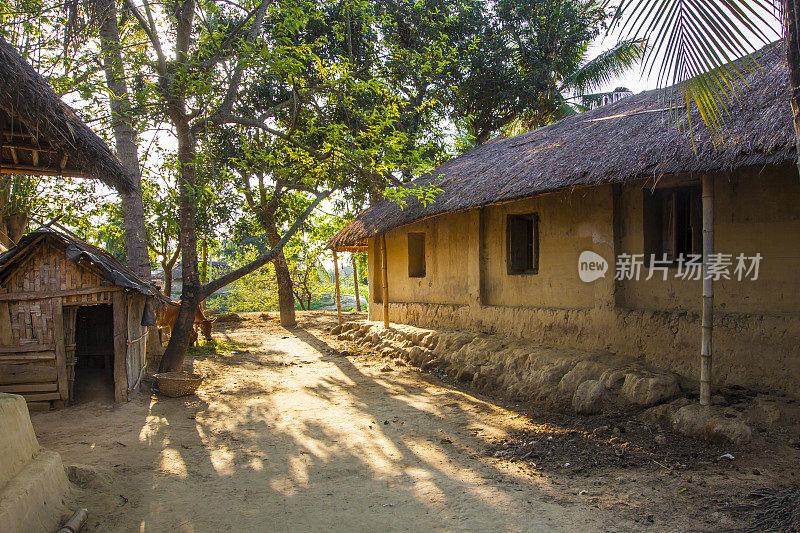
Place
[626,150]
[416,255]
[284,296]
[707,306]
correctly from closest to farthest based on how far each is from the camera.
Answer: [707,306] → [626,150] → [416,255] → [284,296]

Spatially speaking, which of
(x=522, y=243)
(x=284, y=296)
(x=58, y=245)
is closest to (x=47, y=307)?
(x=58, y=245)

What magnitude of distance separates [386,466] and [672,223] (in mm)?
4696

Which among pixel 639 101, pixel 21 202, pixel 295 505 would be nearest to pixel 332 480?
pixel 295 505

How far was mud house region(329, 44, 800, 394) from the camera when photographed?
16.8 ft

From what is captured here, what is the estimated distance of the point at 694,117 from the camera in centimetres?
571

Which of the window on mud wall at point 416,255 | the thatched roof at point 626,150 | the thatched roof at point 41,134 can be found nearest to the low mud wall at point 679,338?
the thatched roof at point 626,150

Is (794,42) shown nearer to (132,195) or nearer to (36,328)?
(36,328)

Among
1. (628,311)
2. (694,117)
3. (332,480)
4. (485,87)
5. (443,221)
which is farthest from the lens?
(485,87)

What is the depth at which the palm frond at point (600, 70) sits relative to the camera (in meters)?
15.3

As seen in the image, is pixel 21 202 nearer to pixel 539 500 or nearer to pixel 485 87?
pixel 539 500

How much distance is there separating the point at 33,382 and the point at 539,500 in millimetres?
5838

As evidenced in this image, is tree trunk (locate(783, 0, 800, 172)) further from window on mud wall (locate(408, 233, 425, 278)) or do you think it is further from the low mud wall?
window on mud wall (locate(408, 233, 425, 278))

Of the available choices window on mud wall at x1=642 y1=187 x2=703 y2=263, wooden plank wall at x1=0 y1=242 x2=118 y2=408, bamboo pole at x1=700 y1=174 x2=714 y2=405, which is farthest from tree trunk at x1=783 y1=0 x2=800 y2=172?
wooden plank wall at x1=0 y1=242 x2=118 y2=408

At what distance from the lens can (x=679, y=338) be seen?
227 inches
